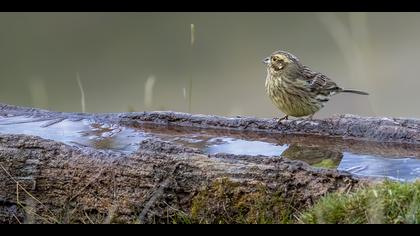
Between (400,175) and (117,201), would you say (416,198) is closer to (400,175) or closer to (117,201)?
(400,175)

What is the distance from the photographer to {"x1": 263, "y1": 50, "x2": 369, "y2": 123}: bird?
8.92 meters

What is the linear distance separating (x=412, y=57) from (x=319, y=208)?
453 inches

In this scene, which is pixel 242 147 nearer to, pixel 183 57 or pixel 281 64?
pixel 281 64

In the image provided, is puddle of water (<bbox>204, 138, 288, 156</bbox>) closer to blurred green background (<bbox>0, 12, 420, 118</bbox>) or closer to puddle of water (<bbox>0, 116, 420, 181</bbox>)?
puddle of water (<bbox>0, 116, 420, 181</bbox>)

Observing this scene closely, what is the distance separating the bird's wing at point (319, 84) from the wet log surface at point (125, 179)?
128 inches

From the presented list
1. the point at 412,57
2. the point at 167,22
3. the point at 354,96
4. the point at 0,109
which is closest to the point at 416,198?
the point at 0,109

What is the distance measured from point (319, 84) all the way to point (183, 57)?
875 centimetres

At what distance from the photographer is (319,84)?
9109 millimetres

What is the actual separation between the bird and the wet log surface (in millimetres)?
3053

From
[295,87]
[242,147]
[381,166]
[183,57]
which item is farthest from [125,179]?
[183,57]

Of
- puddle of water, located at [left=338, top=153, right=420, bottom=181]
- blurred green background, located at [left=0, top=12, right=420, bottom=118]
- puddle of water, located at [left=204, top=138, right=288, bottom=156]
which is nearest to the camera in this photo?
puddle of water, located at [left=338, top=153, right=420, bottom=181]

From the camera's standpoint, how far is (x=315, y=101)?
353 inches

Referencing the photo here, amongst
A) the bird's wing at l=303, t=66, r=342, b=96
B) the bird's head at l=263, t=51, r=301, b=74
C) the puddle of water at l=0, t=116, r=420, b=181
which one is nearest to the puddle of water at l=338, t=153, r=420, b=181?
the puddle of water at l=0, t=116, r=420, b=181

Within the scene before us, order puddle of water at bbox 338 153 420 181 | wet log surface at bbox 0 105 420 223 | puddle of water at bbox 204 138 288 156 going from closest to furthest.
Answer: wet log surface at bbox 0 105 420 223 < puddle of water at bbox 338 153 420 181 < puddle of water at bbox 204 138 288 156
